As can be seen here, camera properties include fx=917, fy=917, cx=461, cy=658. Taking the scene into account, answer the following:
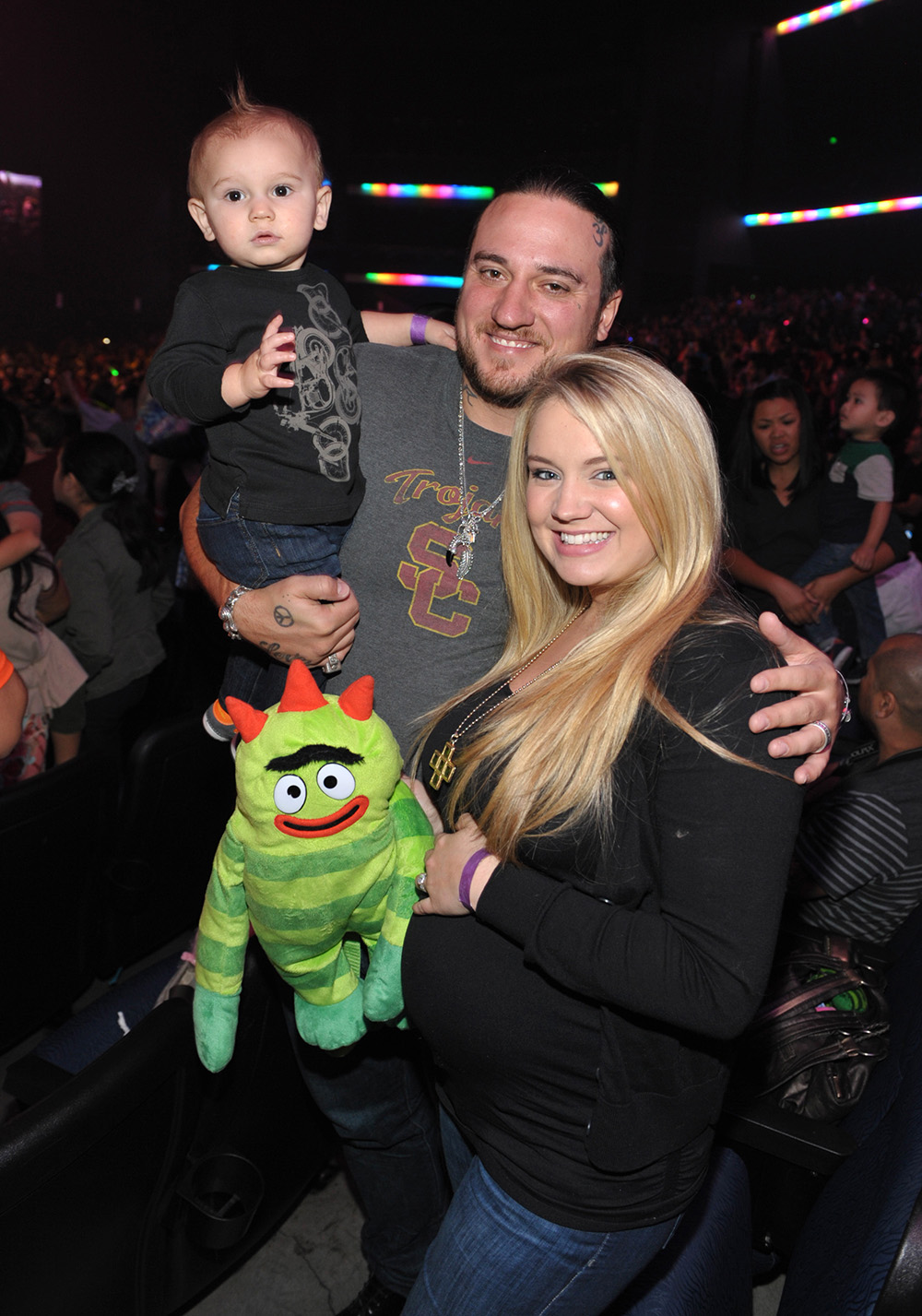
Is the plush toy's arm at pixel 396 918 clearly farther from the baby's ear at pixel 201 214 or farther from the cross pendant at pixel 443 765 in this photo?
the baby's ear at pixel 201 214

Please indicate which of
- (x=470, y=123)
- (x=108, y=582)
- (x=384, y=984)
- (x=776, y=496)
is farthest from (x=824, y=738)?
(x=470, y=123)

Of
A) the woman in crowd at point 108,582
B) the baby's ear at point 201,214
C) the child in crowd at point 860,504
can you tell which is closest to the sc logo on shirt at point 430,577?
the baby's ear at point 201,214

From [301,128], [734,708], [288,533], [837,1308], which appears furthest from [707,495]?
[837,1308]

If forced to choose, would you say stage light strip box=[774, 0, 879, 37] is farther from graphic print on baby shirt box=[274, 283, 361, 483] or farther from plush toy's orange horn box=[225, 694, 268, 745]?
plush toy's orange horn box=[225, 694, 268, 745]

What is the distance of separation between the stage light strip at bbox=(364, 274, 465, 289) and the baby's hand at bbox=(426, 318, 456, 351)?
7745 millimetres

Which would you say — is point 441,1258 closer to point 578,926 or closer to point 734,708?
point 578,926

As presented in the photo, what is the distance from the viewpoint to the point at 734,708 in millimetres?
1066

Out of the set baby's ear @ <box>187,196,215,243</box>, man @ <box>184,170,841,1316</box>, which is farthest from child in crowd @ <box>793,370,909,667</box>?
baby's ear @ <box>187,196,215,243</box>

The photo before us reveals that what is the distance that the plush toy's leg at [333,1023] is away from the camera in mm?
1453

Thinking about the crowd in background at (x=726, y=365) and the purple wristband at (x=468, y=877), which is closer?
the purple wristband at (x=468, y=877)

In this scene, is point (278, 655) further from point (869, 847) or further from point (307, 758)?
point (869, 847)

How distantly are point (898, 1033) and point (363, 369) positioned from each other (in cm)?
176

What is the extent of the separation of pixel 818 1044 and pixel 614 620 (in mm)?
1226

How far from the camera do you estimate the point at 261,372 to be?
1.39 metres
